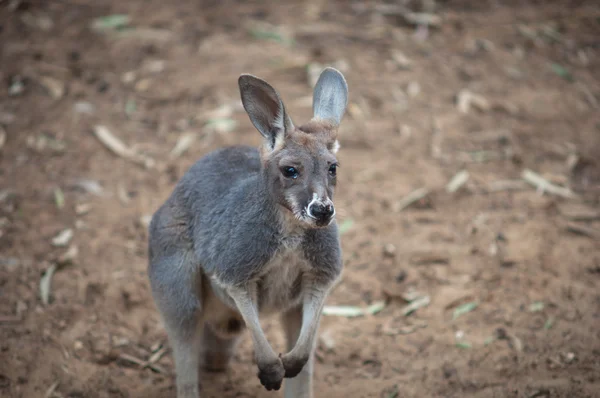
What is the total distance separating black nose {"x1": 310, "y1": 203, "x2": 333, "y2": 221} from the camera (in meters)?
3.36

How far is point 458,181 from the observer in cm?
631

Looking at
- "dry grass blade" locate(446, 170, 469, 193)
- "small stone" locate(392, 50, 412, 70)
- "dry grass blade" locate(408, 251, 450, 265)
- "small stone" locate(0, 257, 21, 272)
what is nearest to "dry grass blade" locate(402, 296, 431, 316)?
"dry grass blade" locate(408, 251, 450, 265)

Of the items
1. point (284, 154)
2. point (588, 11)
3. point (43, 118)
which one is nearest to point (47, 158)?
point (43, 118)

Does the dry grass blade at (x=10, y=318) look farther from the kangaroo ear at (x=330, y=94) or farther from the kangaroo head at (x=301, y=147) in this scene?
the kangaroo ear at (x=330, y=94)

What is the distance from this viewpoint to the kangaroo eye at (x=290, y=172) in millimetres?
3561

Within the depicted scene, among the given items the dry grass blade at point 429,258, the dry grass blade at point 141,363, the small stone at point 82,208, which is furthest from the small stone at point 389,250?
the small stone at point 82,208

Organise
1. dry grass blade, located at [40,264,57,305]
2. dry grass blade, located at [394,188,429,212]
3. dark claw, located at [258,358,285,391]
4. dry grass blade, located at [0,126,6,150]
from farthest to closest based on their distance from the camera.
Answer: dry grass blade, located at [0,126,6,150]
dry grass blade, located at [394,188,429,212]
dry grass blade, located at [40,264,57,305]
dark claw, located at [258,358,285,391]

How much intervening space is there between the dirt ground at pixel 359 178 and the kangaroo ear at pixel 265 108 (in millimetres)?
1772

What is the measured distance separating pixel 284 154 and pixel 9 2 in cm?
576

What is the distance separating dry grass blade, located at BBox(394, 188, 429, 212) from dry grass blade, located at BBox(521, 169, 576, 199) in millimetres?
998

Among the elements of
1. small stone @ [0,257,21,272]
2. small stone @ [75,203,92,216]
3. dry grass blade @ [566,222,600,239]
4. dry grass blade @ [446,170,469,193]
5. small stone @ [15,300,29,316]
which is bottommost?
small stone @ [75,203,92,216]

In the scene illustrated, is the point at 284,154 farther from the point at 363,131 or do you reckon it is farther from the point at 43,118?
the point at 43,118

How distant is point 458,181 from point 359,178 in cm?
91

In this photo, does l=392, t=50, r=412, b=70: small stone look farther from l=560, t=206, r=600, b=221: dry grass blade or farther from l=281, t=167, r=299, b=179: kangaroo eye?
l=281, t=167, r=299, b=179: kangaroo eye
